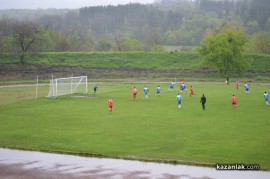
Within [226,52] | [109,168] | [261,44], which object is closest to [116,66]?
[226,52]

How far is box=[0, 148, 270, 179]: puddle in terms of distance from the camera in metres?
20.9

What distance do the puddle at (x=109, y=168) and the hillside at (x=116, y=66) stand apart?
6249 centimetres

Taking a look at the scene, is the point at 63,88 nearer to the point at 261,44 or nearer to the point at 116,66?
the point at 116,66

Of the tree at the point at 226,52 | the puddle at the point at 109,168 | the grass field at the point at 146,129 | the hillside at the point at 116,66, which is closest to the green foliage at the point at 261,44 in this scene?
the hillside at the point at 116,66

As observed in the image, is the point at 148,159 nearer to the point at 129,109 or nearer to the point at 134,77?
the point at 129,109

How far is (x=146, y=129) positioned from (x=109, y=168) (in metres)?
9.23

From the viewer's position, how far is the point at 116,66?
357 feet

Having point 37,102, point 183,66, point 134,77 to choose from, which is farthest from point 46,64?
point 37,102

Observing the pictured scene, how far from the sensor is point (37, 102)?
4819cm

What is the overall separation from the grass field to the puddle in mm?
857

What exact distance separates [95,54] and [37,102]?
237ft

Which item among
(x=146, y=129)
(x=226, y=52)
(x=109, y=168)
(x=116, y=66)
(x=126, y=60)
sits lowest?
(x=109, y=168)

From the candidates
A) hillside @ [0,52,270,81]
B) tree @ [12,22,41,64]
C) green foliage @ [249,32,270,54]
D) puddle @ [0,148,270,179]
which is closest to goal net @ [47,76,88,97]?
hillside @ [0,52,270,81]

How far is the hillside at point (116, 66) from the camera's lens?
92.4 meters
